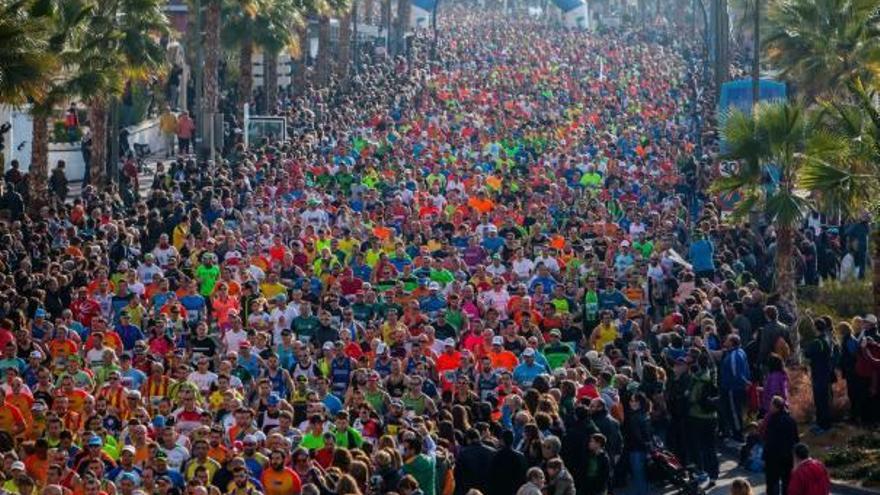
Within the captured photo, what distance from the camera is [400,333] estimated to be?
2248 cm

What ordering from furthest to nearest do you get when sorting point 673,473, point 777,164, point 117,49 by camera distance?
point 117,49 < point 777,164 < point 673,473

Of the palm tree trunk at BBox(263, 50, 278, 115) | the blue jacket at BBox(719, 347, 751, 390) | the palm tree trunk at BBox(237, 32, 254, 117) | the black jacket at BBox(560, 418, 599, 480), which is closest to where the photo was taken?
the black jacket at BBox(560, 418, 599, 480)

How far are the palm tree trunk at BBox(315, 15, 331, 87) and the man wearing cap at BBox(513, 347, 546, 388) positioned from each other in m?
42.0

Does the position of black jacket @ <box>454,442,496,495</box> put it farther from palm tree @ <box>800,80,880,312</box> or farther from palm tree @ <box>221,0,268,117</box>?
palm tree @ <box>221,0,268,117</box>

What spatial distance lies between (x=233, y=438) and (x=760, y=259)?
13.9 meters

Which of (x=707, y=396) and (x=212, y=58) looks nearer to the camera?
(x=707, y=396)

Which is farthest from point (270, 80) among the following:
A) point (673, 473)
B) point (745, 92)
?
point (673, 473)

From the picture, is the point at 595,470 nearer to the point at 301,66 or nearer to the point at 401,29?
the point at 301,66

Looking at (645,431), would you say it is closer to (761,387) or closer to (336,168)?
(761,387)

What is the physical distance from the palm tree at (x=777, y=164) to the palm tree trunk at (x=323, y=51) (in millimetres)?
36469

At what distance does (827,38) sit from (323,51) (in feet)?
95.5

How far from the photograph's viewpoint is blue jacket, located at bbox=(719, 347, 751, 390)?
73.4 feet

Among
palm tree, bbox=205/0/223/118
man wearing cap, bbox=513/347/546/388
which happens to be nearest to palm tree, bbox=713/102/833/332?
man wearing cap, bbox=513/347/546/388

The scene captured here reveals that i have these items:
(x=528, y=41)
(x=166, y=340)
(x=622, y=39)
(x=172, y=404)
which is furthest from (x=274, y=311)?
(x=622, y=39)
